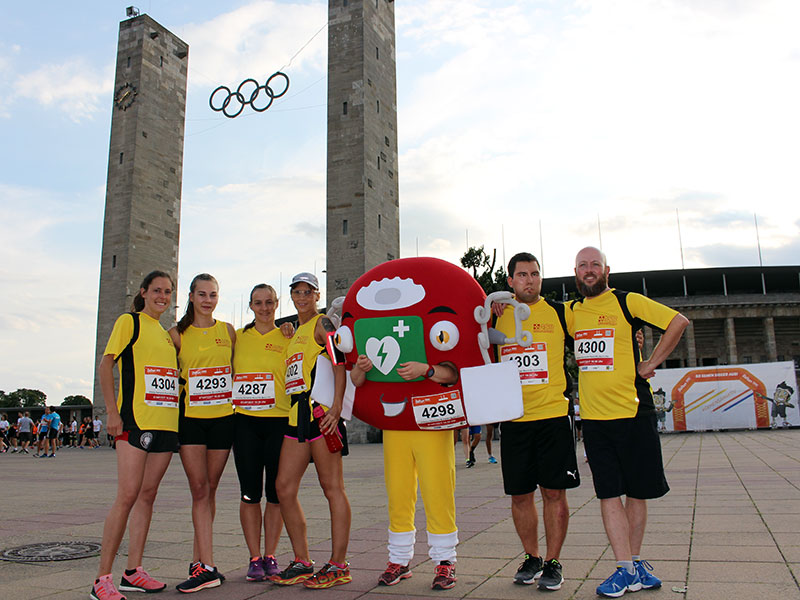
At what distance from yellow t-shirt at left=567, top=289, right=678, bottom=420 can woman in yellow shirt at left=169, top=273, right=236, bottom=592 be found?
2477 millimetres

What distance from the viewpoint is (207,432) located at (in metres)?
4.50

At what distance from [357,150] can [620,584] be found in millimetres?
26869

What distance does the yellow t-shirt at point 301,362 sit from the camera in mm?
4492

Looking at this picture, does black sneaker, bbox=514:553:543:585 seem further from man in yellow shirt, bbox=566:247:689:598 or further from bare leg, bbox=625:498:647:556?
bare leg, bbox=625:498:647:556

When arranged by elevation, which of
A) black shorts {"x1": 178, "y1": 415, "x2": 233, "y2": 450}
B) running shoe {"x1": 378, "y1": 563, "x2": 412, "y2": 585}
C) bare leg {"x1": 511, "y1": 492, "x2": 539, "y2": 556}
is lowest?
running shoe {"x1": 378, "y1": 563, "x2": 412, "y2": 585}

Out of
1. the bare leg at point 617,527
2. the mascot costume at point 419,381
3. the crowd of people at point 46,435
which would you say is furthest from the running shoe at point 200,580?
the crowd of people at point 46,435

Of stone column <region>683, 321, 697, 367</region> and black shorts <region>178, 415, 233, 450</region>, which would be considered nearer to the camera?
black shorts <region>178, 415, 233, 450</region>

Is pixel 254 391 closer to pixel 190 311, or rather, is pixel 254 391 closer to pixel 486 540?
pixel 190 311

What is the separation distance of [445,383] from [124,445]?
2120 millimetres

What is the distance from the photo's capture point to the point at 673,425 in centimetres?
2716

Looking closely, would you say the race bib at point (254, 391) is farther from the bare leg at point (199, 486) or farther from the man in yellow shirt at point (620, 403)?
the man in yellow shirt at point (620, 403)

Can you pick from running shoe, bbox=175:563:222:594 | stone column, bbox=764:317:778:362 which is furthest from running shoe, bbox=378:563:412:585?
stone column, bbox=764:317:778:362

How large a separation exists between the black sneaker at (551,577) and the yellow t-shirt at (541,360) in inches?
34.7

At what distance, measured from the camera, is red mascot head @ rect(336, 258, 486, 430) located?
4.15 m
